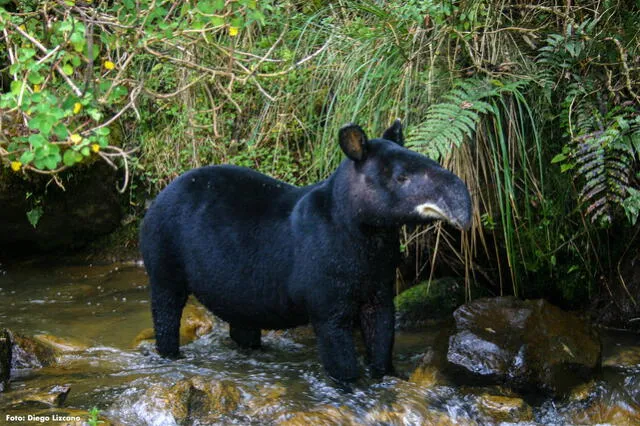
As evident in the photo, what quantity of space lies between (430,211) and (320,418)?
1.34 m

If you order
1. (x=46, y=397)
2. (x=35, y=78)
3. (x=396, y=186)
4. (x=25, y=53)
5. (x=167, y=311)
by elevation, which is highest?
(x=25, y=53)

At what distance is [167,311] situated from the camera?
220 inches

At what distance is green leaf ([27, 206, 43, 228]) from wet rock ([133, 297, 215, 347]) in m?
2.25

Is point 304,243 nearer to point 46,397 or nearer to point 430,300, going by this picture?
point 46,397

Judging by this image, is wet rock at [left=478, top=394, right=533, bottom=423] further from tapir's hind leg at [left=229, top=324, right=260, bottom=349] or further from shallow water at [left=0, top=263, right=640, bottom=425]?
tapir's hind leg at [left=229, top=324, right=260, bottom=349]

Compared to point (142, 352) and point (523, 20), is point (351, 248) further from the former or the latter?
point (523, 20)

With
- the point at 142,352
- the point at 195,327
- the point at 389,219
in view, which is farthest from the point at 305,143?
the point at 389,219

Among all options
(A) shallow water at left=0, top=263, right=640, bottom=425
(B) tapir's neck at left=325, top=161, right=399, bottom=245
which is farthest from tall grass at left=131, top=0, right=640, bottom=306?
(B) tapir's neck at left=325, top=161, right=399, bottom=245

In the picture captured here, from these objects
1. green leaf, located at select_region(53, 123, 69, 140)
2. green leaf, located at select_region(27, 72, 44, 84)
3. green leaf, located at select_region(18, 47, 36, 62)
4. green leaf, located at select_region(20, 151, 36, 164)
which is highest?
green leaf, located at select_region(18, 47, 36, 62)

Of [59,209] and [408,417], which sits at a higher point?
[59,209]

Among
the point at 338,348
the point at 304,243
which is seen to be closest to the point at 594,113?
the point at 304,243

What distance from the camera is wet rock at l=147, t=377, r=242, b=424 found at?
4602mm

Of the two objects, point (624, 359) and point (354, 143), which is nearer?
point (354, 143)

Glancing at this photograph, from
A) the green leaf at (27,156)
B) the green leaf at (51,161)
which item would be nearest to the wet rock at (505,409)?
the green leaf at (51,161)
